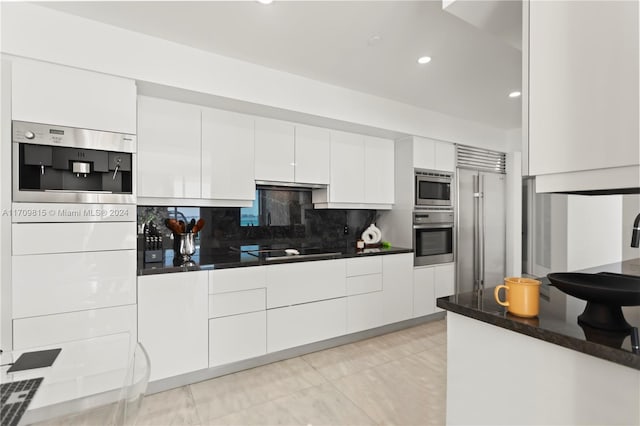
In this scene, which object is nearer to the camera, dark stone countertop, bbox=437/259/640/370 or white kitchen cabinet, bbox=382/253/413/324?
dark stone countertop, bbox=437/259/640/370

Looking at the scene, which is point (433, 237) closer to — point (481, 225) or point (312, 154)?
point (481, 225)

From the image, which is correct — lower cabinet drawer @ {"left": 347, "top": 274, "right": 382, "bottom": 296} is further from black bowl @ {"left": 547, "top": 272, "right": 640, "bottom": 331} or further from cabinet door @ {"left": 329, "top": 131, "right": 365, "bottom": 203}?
black bowl @ {"left": 547, "top": 272, "right": 640, "bottom": 331}

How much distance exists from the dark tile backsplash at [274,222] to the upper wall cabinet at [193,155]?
12.3 inches

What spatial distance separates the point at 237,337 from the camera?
2576 mm

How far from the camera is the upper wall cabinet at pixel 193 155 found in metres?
2.47

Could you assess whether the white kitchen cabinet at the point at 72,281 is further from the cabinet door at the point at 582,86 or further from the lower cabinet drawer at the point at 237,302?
the cabinet door at the point at 582,86

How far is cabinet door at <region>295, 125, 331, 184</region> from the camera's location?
3174 millimetres

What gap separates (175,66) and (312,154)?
1413 millimetres

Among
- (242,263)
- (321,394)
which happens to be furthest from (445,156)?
(321,394)

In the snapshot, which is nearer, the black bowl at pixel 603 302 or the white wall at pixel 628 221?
the black bowl at pixel 603 302

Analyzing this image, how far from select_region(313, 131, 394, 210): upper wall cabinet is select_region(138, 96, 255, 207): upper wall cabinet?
89cm

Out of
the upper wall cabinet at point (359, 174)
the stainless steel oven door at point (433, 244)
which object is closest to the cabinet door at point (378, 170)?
the upper wall cabinet at point (359, 174)

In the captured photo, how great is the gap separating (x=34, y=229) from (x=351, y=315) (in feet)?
8.26

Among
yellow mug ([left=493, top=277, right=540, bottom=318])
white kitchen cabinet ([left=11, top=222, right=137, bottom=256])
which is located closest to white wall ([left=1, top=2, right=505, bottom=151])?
white kitchen cabinet ([left=11, top=222, right=137, bottom=256])
